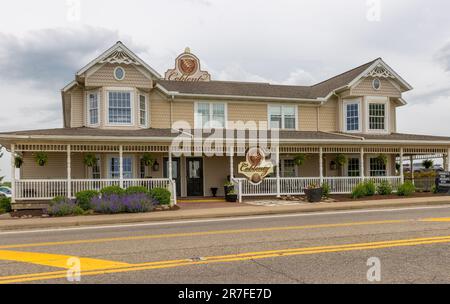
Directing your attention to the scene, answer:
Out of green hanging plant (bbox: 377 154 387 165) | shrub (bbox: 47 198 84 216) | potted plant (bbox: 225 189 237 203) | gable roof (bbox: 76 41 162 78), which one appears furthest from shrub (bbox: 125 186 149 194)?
green hanging plant (bbox: 377 154 387 165)

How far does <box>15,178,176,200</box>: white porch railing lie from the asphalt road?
22.5 feet

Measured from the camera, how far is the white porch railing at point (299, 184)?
2231 centimetres

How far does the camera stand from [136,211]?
16.8 meters

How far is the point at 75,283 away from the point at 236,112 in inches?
770

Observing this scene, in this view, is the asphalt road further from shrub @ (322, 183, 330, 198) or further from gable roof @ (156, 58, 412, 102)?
gable roof @ (156, 58, 412, 102)

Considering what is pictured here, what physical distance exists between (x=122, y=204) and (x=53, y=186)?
4999mm

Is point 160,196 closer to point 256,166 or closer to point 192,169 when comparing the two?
point 192,169

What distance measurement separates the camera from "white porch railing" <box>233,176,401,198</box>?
22312 mm

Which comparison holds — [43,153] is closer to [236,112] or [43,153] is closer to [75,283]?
[236,112]

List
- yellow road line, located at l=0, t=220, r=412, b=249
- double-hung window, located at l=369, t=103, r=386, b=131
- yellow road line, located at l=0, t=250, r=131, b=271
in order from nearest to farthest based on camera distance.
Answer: yellow road line, located at l=0, t=250, r=131, b=271 → yellow road line, located at l=0, t=220, r=412, b=249 → double-hung window, located at l=369, t=103, r=386, b=131

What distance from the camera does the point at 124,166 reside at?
22.4 metres

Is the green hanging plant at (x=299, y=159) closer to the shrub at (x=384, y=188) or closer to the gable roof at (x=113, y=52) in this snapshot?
the shrub at (x=384, y=188)

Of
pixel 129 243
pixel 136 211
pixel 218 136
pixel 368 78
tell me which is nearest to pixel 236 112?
pixel 218 136
